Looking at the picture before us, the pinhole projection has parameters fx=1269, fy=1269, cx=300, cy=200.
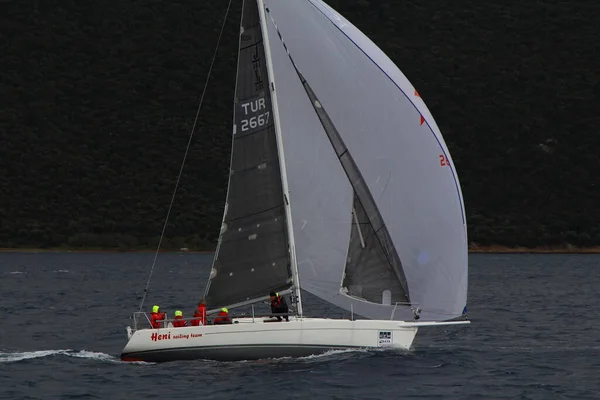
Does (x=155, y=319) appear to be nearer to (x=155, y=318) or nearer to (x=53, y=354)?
(x=155, y=318)

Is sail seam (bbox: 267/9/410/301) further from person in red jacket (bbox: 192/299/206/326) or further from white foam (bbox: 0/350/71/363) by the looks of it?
white foam (bbox: 0/350/71/363)

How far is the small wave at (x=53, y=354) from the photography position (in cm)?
2950

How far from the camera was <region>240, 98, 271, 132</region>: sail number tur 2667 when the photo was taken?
90.0 ft

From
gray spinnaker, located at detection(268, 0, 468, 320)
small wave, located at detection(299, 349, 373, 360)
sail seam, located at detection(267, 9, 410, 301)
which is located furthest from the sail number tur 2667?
small wave, located at detection(299, 349, 373, 360)

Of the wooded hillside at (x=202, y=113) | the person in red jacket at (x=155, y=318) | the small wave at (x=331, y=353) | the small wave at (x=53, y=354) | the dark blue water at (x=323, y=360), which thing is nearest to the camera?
the dark blue water at (x=323, y=360)

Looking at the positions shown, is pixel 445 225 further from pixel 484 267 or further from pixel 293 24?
pixel 484 267

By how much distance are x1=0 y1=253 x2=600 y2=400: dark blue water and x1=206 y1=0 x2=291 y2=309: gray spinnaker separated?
1.92 m

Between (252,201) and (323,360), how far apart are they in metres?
3.80

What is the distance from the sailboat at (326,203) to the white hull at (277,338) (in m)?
0.03

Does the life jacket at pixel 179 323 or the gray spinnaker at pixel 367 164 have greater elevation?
the gray spinnaker at pixel 367 164

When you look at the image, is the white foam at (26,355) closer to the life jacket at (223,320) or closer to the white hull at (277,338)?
the white hull at (277,338)

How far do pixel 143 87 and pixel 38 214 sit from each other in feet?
76.7

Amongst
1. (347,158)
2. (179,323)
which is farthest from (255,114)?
(179,323)

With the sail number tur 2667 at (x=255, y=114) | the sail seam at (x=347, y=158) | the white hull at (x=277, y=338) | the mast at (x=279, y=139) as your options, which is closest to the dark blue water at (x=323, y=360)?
the white hull at (x=277, y=338)
